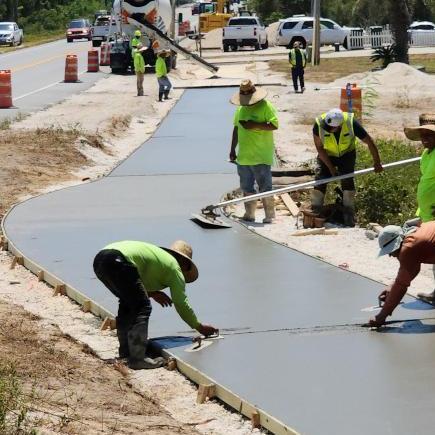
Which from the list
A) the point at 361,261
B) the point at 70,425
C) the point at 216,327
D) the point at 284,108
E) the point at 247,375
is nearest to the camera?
the point at 70,425

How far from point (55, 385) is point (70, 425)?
46.5 inches

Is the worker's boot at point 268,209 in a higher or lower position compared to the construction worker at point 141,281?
lower

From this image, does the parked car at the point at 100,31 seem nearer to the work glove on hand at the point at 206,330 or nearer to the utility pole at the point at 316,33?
the utility pole at the point at 316,33

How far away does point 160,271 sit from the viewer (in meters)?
8.75

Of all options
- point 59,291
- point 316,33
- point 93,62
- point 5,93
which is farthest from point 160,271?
point 316,33

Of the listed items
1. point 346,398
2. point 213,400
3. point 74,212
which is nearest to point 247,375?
point 213,400

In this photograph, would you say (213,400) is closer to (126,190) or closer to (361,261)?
(361,261)

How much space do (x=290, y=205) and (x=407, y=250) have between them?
274 inches

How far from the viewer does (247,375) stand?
8258 millimetres

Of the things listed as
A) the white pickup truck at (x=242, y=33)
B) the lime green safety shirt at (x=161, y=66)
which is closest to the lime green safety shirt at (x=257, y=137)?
the lime green safety shirt at (x=161, y=66)

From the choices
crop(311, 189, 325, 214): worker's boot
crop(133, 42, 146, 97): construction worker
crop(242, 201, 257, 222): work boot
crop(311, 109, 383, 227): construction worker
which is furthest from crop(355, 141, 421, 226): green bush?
crop(133, 42, 146, 97): construction worker

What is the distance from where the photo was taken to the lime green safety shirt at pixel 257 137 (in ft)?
48.1

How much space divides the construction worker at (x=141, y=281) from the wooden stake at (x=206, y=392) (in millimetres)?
831

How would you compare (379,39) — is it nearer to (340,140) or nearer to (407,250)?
(340,140)
